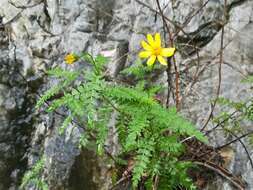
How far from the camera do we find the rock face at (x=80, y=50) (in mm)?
3254

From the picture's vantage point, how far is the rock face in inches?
128

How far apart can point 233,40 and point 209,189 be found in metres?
1.24

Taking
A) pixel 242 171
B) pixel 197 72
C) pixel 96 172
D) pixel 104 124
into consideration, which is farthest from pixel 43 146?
pixel 242 171

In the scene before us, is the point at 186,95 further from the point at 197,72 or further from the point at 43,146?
the point at 43,146

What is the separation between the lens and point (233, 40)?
11.1 feet

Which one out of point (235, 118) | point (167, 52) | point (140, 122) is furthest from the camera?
point (235, 118)

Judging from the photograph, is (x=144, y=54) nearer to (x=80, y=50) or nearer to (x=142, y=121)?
(x=142, y=121)

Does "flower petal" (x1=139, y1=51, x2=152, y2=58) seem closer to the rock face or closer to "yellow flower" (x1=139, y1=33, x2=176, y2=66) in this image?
"yellow flower" (x1=139, y1=33, x2=176, y2=66)

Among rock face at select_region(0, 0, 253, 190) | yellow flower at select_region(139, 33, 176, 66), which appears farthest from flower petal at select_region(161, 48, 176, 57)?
rock face at select_region(0, 0, 253, 190)

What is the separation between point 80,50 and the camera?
12.9 ft

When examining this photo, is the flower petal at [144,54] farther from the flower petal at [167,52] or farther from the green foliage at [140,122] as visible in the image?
the green foliage at [140,122]

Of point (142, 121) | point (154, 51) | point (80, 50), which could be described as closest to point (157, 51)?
point (154, 51)

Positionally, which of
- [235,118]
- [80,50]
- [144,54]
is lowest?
[235,118]

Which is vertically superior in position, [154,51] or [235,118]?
[154,51]
